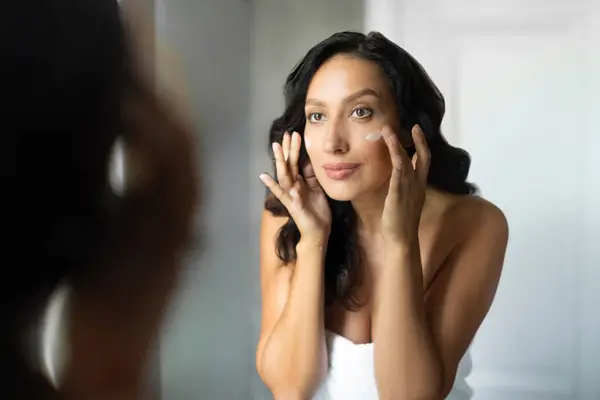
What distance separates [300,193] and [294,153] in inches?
1.6

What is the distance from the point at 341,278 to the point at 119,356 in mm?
296

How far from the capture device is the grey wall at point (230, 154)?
24.5 inches

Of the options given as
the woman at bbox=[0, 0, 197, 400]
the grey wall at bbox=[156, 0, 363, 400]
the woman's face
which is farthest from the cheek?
the woman at bbox=[0, 0, 197, 400]

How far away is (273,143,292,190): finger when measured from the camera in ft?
2.13

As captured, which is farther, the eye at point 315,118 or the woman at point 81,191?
the eye at point 315,118

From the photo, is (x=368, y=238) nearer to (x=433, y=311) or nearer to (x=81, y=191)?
(x=433, y=311)

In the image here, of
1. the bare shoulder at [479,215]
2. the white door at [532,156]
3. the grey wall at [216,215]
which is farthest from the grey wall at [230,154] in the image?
the bare shoulder at [479,215]

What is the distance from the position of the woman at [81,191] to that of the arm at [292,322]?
0.24m

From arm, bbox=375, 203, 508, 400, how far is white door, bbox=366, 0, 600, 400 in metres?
0.02

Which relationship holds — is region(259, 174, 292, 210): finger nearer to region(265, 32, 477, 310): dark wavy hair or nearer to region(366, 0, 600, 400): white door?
region(265, 32, 477, 310): dark wavy hair

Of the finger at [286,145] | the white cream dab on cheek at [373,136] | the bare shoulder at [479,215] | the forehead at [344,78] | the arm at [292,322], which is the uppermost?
the forehead at [344,78]

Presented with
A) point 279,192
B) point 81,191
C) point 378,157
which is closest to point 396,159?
point 378,157

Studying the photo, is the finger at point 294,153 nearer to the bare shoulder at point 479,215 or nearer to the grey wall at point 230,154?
the grey wall at point 230,154

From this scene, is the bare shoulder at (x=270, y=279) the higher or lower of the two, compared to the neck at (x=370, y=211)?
lower
